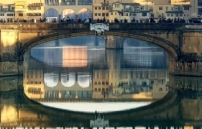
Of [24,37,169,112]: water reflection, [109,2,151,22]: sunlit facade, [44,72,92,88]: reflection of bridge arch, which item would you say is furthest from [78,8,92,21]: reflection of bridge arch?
[44,72,92,88]: reflection of bridge arch

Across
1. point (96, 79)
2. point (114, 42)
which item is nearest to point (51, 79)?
point (96, 79)

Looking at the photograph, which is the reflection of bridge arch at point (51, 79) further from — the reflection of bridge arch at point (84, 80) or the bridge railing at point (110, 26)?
the bridge railing at point (110, 26)

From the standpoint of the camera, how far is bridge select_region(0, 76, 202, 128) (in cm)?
2338

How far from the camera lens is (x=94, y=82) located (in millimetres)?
35406

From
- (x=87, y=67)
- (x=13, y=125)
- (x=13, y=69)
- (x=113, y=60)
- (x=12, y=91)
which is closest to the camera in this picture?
(x=13, y=125)

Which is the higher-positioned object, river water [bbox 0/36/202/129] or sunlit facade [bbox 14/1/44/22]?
sunlit facade [bbox 14/1/44/22]

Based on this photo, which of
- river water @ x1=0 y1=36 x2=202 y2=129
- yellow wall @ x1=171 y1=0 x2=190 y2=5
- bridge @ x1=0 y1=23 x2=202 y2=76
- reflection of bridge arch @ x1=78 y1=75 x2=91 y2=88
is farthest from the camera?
yellow wall @ x1=171 y1=0 x2=190 y2=5

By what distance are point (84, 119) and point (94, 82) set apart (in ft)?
36.5

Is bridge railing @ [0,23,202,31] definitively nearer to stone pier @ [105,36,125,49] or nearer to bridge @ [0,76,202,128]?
bridge @ [0,76,202,128]

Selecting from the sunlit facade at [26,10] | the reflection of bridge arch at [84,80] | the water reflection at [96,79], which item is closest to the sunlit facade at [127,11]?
the sunlit facade at [26,10]

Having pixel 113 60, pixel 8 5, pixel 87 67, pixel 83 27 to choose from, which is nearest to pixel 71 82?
pixel 83 27

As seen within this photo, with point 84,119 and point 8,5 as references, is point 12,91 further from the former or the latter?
point 8,5

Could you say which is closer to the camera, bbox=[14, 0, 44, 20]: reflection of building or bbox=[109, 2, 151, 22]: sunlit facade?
bbox=[109, 2, 151, 22]: sunlit facade

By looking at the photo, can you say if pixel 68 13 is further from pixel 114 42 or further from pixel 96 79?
pixel 96 79
